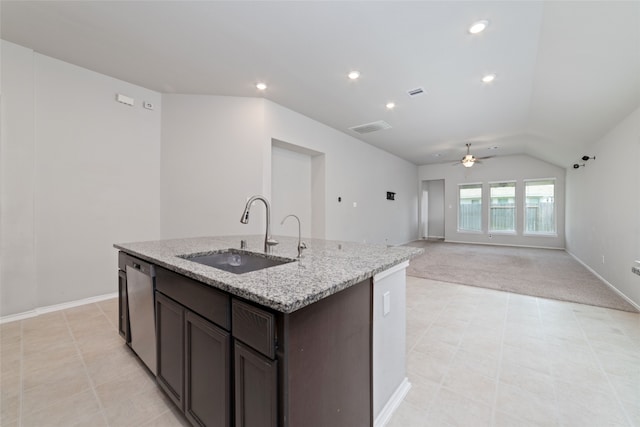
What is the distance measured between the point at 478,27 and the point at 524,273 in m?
4.27

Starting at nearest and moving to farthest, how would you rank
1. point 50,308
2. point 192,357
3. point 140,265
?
point 192,357, point 140,265, point 50,308

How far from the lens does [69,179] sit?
302 centimetres

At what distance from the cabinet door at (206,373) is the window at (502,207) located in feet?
31.1

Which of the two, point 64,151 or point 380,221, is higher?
point 64,151

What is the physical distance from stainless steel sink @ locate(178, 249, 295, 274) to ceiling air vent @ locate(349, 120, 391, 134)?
395 cm

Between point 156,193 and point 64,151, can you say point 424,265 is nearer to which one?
point 156,193

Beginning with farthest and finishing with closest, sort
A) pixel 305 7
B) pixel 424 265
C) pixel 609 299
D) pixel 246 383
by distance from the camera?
pixel 424 265
pixel 609 299
pixel 305 7
pixel 246 383

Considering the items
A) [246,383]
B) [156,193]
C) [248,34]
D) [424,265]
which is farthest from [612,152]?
[156,193]

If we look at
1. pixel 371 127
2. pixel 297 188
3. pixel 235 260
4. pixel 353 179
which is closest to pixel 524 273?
pixel 353 179

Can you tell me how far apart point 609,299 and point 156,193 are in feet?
20.7

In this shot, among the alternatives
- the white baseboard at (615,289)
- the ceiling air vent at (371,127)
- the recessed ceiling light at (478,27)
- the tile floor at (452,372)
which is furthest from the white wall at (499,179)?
the recessed ceiling light at (478,27)

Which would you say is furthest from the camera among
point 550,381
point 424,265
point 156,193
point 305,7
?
point 424,265

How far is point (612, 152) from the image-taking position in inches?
149

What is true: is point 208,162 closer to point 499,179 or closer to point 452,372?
point 452,372
